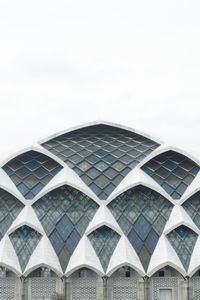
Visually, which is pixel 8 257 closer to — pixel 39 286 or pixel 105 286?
pixel 39 286

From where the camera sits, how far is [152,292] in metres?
59.1

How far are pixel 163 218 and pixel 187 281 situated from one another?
7011 mm

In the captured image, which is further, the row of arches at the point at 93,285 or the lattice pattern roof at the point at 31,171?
the lattice pattern roof at the point at 31,171

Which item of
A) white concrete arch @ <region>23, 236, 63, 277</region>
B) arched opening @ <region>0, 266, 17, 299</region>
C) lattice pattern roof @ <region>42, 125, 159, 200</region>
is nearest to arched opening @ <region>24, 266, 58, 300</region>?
white concrete arch @ <region>23, 236, 63, 277</region>

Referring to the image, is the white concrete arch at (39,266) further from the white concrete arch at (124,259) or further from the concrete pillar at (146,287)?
the concrete pillar at (146,287)

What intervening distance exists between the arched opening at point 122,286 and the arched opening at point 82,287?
141 cm

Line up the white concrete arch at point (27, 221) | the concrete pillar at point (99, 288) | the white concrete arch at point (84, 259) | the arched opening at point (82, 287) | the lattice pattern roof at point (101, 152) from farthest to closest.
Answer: the lattice pattern roof at point (101, 152)
the white concrete arch at point (27, 221)
the arched opening at point (82, 287)
the concrete pillar at point (99, 288)
the white concrete arch at point (84, 259)

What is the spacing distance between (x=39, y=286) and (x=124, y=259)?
334 inches

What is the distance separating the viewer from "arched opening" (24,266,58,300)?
59.1 metres

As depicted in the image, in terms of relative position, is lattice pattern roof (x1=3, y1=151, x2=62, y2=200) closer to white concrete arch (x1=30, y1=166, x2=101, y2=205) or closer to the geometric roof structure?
the geometric roof structure

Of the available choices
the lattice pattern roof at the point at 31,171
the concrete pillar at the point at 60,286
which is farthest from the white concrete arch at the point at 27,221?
the concrete pillar at the point at 60,286

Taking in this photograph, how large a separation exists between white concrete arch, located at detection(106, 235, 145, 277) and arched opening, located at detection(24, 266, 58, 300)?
216 inches

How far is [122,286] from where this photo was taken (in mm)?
59281

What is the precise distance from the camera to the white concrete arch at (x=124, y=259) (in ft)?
191
